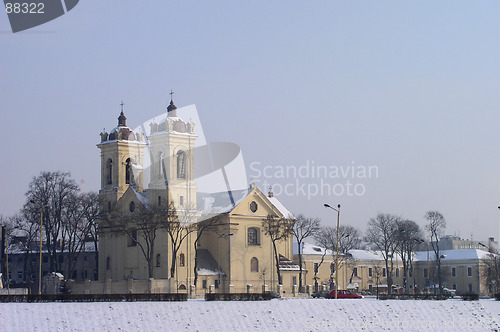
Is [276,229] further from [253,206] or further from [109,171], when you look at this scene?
[109,171]

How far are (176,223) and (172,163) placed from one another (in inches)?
305

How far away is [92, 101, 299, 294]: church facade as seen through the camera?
81.6m

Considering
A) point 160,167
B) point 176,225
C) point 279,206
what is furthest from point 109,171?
point 279,206

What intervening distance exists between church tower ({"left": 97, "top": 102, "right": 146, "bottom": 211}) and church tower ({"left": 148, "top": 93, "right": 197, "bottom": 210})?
17.2ft

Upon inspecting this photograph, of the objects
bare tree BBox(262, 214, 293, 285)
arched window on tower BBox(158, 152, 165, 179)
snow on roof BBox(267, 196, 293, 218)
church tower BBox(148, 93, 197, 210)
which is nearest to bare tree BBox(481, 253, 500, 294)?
bare tree BBox(262, 214, 293, 285)

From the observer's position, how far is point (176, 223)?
79.1m

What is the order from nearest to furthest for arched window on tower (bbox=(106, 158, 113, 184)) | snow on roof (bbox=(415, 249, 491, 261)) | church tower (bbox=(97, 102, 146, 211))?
church tower (bbox=(97, 102, 146, 211))
arched window on tower (bbox=(106, 158, 113, 184))
snow on roof (bbox=(415, 249, 491, 261))

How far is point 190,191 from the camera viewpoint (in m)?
84.6

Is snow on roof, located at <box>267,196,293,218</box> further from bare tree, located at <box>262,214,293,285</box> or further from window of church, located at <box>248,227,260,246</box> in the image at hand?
window of church, located at <box>248,227,260,246</box>

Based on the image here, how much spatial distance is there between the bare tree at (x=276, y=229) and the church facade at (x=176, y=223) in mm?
569

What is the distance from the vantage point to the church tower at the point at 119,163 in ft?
292

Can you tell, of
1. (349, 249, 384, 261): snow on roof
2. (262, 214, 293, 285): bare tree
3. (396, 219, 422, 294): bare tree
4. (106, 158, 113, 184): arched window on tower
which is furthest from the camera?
(349, 249, 384, 261): snow on roof

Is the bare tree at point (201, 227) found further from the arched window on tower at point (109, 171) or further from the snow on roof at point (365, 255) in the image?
the snow on roof at point (365, 255)

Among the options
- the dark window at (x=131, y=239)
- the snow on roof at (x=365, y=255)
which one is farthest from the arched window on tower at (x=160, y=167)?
the snow on roof at (x=365, y=255)
